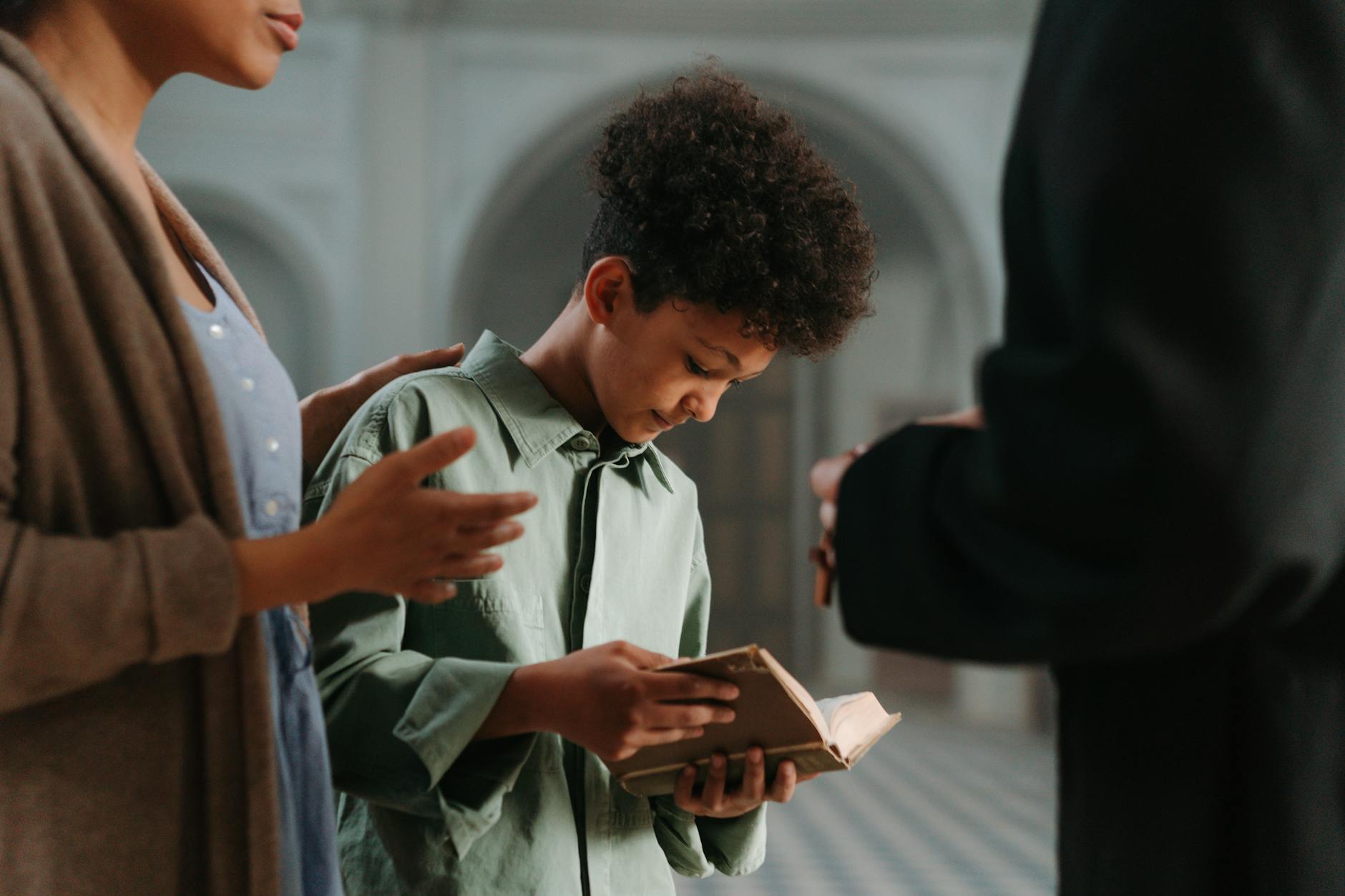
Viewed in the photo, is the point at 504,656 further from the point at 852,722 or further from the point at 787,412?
the point at 787,412

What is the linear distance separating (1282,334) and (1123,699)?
1.18 feet

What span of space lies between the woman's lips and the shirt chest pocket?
674 mm

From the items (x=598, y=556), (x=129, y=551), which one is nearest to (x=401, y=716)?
(x=598, y=556)

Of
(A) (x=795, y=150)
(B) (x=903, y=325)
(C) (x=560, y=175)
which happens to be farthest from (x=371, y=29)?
(A) (x=795, y=150)

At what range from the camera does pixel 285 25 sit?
4.25 ft

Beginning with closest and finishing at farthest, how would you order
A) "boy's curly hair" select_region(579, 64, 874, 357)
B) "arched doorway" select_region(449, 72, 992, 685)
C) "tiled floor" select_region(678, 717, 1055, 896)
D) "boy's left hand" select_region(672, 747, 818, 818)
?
"boy's left hand" select_region(672, 747, 818, 818), "boy's curly hair" select_region(579, 64, 874, 357), "tiled floor" select_region(678, 717, 1055, 896), "arched doorway" select_region(449, 72, 992, 685)

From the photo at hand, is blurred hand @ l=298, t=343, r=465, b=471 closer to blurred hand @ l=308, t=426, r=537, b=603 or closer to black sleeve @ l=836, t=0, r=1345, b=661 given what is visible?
blurred hand @ l=308, t=426, r=537, b=603

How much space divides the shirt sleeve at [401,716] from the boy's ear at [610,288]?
1.24ft

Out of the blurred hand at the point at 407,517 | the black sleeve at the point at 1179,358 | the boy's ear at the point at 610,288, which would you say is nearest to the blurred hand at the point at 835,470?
the black sleeve at the point at 1179,358

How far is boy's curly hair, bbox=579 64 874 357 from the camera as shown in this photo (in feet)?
5.46

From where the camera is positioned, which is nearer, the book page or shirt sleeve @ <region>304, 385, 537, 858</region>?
shirt sleeve @ <region>304, 385, 537, 858</region>

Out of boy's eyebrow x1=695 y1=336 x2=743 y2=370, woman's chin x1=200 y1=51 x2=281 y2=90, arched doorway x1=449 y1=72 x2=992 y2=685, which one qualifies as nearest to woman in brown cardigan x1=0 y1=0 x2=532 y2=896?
woman's chin x1=200 y1=51 x2=281 y2=90

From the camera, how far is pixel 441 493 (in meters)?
1.10

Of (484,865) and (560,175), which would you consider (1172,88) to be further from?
(560,175)
